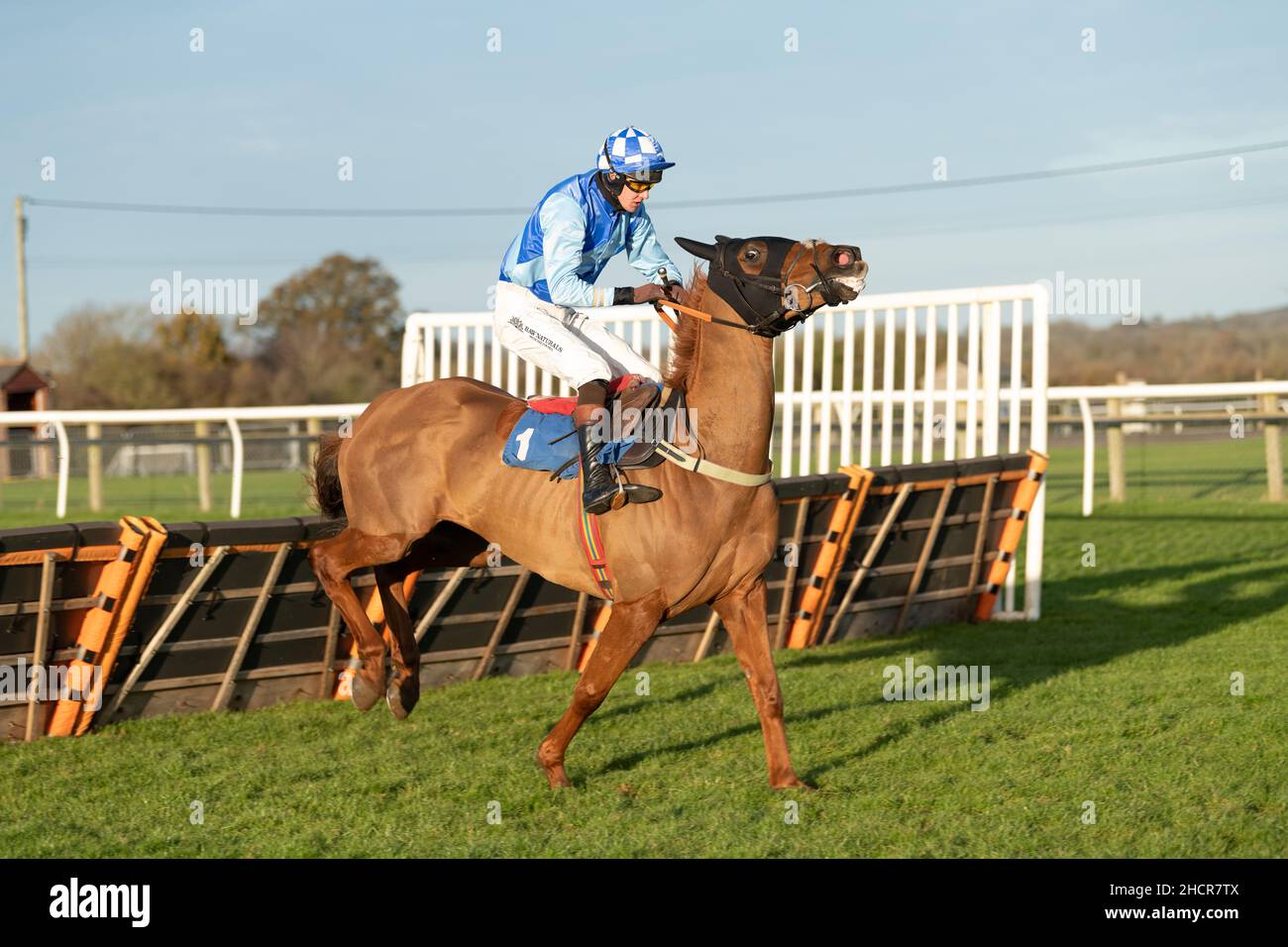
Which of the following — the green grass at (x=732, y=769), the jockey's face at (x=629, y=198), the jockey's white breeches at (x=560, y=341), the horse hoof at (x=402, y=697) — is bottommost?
the green grass at (x=732, y=769)

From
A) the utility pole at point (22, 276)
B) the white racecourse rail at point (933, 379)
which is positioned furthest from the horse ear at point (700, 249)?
the utility pole at point (22, 276)

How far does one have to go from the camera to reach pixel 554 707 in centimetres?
683

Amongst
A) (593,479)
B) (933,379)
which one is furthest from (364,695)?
(933,379)

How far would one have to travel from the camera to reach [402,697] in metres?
6.04

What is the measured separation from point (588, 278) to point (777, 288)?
1147 millimetres

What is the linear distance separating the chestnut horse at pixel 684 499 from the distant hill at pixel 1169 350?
52.7 meters

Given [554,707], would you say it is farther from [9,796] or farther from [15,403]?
[15,403]

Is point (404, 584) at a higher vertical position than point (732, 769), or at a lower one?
higher

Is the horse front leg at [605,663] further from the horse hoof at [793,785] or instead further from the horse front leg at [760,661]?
the horse hoof at [793,785]

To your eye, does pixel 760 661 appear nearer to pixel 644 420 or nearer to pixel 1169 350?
pixel 644 420

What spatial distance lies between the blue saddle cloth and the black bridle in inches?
29.2

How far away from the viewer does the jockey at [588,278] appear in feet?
17.5

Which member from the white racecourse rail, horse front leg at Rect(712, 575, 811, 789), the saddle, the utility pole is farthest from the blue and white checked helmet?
the utility pole
